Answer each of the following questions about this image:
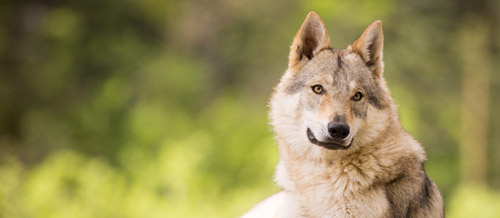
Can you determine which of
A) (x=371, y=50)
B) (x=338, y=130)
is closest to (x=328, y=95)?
(x=338, y=130)

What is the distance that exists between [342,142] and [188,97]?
11710 mm

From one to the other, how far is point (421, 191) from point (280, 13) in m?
13.2

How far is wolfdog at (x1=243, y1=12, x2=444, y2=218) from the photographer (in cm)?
317

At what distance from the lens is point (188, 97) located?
14648mm

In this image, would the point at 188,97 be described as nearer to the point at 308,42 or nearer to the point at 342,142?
→ the point at 308,42

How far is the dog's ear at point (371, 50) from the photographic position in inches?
143

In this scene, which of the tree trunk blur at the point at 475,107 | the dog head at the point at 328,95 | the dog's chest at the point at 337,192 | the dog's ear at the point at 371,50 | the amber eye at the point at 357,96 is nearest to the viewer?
the dog's chest at the point at 337,192

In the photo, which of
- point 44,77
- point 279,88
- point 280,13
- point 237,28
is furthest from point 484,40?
point 44,77

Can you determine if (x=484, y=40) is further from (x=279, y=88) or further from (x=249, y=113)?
(x=279, y=88)

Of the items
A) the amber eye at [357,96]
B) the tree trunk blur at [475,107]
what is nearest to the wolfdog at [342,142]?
the amber eye at [357,96]

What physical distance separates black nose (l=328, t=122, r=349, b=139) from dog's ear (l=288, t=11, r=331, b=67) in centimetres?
77

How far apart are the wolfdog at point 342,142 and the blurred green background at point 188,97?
246 inches

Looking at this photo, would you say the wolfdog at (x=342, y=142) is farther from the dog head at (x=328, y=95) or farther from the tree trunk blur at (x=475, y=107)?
the tree trunk blur at (x=475, y=107)

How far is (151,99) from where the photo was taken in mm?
13680
